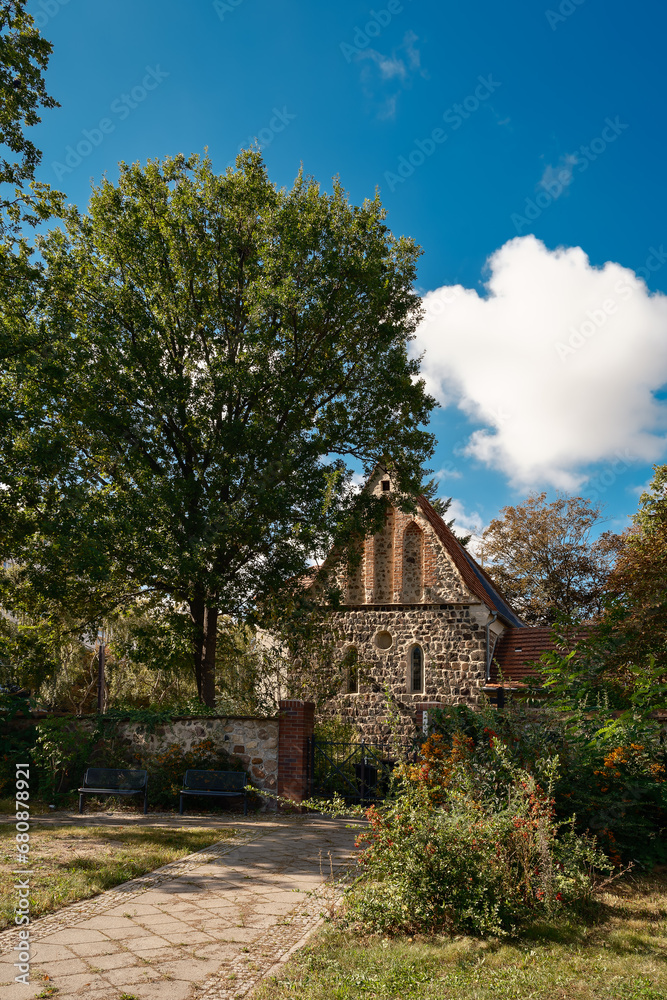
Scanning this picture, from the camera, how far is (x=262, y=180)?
589 inches

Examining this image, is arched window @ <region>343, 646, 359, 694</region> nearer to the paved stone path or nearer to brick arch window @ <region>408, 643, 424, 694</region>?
Answer: brick arch window @ <region>408, 643, 424, 694</region>

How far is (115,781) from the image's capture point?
10430 mm

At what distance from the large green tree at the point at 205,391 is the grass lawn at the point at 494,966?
26.0 ft

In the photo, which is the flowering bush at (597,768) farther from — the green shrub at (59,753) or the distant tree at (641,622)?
the green shrub at (59,753)

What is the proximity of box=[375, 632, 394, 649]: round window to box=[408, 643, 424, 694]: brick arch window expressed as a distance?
28.3 inches

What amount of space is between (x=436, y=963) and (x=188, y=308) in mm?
13046

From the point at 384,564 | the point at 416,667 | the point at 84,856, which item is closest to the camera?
the point at 84,856

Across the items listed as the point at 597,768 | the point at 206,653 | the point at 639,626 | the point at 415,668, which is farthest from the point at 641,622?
the point at 415,668

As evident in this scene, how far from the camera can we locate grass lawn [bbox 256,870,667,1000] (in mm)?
3736

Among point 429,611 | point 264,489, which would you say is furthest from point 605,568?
point 264,489

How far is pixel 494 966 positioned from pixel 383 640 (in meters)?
16.1

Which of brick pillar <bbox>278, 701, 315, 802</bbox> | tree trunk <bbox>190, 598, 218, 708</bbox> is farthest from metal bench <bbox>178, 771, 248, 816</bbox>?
tree trunk <bbox>190, 598, 218, 708</bbox>

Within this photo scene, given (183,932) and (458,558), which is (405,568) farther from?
(183,932)

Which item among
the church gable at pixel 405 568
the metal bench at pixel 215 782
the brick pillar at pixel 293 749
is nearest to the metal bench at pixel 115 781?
the metal bench at pixel 215 782
